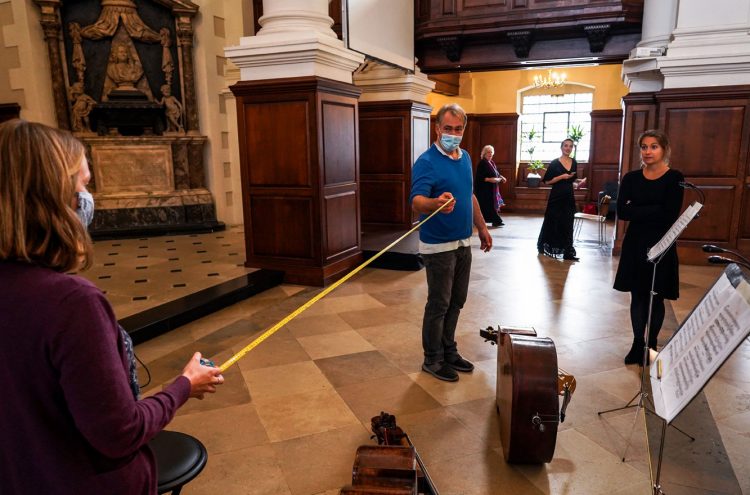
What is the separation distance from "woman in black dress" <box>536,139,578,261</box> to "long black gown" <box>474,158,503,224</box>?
2.76m

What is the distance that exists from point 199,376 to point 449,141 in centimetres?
227

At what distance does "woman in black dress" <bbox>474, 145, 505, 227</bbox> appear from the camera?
9.82 metres

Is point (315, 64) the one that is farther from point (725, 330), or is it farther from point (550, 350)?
point (725, 330)

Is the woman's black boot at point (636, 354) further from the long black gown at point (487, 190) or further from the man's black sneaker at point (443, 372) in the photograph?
the long black gown at point (487, 190)

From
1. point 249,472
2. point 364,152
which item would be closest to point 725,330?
point 249,472

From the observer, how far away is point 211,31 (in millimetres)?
9422

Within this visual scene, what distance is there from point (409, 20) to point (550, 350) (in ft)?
22.5

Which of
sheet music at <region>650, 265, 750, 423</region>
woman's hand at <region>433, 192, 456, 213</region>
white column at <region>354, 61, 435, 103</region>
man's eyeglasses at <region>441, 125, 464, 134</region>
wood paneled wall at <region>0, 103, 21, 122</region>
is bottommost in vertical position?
sheet music at <region>650, 265, 750, 423</region>

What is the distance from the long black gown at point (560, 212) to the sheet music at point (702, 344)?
541cm

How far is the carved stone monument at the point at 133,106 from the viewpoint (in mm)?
8789

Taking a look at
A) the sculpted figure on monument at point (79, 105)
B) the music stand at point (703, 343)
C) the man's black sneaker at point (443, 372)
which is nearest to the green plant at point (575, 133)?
the sculpted figure on monument at point (79, 105)

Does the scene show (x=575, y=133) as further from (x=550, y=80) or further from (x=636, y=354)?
(x=636, y=354)

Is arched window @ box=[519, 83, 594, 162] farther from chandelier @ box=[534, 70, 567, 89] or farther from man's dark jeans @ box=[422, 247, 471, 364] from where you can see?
man's dark jeans @ box=[422, 247, 471, 364]

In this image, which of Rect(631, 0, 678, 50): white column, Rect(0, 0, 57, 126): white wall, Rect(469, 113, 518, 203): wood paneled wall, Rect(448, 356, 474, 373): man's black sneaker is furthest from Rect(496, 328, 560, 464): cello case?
Rect(469, 113, 518, 203): wood paneled wall
